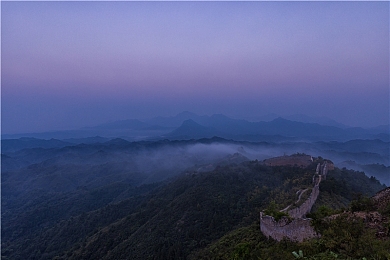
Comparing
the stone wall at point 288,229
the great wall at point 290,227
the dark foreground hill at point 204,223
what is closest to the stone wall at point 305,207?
the great wall at point 290,227

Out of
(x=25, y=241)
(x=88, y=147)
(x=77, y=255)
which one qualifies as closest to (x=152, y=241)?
(x=77, y=255)

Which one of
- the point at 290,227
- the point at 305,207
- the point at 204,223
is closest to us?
the point at 290,227

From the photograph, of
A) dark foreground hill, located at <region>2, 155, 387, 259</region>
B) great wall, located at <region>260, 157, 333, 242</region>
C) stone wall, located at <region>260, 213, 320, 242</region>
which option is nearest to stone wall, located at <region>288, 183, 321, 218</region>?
great wall, located at <region>260, 157, 333, 242</region>

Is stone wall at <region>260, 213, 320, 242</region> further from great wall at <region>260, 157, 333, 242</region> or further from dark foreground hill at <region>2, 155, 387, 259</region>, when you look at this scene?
dark foreground hill at <region>2, 155, 387, 259</region>

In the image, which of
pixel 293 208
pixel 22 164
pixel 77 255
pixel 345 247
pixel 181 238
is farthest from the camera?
pixel 22 164

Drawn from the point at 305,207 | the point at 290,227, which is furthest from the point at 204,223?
the point at 290,227

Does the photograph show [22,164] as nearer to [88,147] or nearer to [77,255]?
[88,147]

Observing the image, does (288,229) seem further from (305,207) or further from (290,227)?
(305,207)
